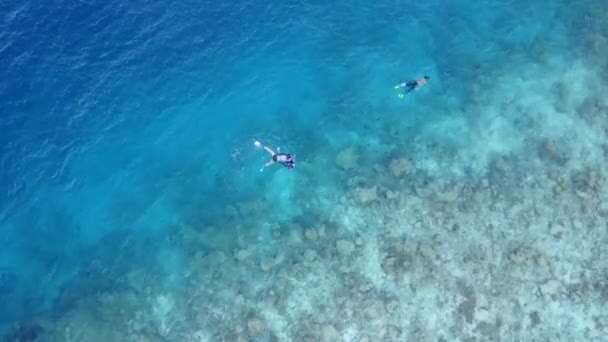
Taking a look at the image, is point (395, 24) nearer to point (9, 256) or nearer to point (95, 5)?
point (95, 5)

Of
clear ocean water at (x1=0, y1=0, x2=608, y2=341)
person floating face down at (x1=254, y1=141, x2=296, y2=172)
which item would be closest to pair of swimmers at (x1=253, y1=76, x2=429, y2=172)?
person floating face down at (x1=254, y1=141, x2=296, y2=172)

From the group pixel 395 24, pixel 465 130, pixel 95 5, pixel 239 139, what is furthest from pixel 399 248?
pixel 95 5

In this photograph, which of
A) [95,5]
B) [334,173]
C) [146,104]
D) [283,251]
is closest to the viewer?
[283,251]

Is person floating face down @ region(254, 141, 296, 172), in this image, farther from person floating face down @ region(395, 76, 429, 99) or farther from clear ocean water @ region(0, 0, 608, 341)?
person floating face down @ region(395, 76, 429, 99)

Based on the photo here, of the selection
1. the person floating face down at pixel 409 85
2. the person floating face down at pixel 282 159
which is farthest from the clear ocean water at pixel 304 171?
the person floating face down at pixel 282 159

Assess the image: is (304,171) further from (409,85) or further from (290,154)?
(409,85)

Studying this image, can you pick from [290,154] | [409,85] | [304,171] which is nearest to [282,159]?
[290,154]
